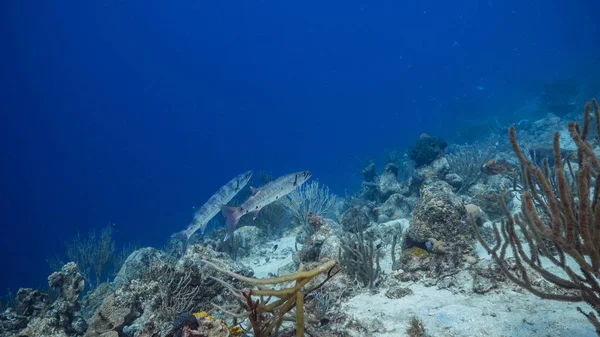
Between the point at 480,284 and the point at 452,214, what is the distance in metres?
1.42

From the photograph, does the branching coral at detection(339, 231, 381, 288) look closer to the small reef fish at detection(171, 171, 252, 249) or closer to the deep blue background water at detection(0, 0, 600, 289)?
the small reef fish at detection(171, 171, 252, 249)

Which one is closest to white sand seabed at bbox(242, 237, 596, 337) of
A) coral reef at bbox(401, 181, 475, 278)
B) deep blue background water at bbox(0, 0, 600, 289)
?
coral reef at bbox(401, 181, 475, 278)

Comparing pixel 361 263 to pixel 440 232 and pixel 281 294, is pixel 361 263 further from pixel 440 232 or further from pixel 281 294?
pixel 281 294

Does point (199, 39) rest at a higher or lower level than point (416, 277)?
higher

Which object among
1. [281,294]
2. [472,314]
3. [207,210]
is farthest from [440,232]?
[207,210]

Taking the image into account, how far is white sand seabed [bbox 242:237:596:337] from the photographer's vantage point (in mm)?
2912

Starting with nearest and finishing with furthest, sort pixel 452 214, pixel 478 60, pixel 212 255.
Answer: pixel 452 214 < pixel 212 255 < pixel 478 60

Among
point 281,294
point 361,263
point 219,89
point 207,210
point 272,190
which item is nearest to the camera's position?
point 281,294

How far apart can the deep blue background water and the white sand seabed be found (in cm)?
5366

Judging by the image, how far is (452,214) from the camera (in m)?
5.05

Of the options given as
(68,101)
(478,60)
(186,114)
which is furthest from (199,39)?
(478,60)

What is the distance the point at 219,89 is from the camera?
137 meters

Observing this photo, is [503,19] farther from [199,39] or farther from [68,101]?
[68,101]

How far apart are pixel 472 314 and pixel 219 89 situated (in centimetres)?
14552
